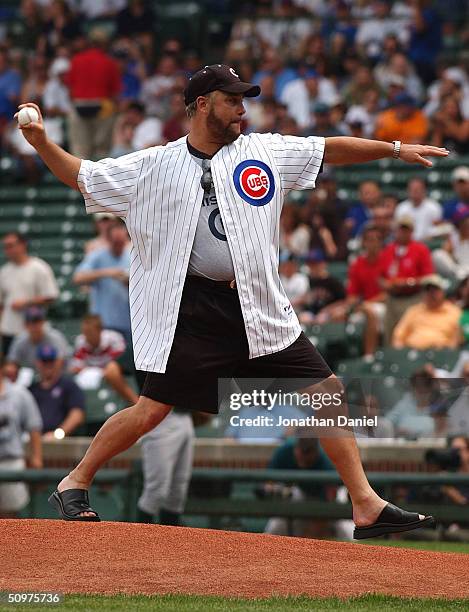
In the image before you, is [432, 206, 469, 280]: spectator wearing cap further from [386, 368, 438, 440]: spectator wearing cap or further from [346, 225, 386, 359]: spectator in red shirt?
[386, 368, 438, 440]: spectator wearing cap

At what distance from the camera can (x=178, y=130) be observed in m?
16.8

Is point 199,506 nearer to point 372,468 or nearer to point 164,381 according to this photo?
point 372,468

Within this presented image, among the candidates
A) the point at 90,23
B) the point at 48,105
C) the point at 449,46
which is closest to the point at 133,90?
the point at 48,105

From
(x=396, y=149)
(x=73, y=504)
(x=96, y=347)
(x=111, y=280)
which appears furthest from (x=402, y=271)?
(x=73, y=504)

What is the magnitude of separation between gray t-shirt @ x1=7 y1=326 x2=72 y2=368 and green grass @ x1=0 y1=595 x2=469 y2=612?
7.61 meters

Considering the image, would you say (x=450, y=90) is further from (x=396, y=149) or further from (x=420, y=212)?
(x=396, y=149)

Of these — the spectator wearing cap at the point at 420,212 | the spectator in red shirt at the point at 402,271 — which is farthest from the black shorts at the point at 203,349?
the spectator wearing cap at the point at 420,212

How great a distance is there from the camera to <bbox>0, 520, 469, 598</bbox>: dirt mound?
18.9ft

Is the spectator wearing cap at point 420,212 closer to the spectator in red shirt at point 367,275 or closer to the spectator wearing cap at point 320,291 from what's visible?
the spectator in red shirt at point 367,275

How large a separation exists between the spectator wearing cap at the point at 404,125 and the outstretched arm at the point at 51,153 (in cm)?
951

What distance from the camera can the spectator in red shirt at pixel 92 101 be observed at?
1784 cm

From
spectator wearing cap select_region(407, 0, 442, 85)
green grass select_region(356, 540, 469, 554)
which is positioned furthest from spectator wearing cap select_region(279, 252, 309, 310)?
spectator wearing cap select_region(407, 0, 442, 85)

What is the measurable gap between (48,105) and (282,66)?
127 inches

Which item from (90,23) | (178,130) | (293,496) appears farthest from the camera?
(90,23)
